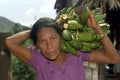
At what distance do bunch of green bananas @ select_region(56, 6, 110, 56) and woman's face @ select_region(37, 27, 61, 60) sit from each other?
0.25ft

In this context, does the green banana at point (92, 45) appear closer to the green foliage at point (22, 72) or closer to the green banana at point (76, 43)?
the green banana at point (76, 43)

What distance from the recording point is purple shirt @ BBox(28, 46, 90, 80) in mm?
2994

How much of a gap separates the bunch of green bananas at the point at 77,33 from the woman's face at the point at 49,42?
0.07 m

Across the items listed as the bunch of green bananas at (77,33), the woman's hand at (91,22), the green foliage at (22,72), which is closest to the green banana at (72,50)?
the bunch of green bananas at (77,33)

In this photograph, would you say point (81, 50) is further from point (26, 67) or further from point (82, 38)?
point (26, 67)

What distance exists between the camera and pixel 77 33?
3107 millimetres

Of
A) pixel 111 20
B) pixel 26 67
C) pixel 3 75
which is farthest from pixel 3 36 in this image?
pixel 111 20

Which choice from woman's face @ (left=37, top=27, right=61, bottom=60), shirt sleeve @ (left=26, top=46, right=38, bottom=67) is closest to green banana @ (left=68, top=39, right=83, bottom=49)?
woman's face @ (left=37, top=27, right=61, bottom=60)

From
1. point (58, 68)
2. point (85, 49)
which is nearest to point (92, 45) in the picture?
point (85, 49)

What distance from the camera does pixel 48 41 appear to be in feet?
9.65

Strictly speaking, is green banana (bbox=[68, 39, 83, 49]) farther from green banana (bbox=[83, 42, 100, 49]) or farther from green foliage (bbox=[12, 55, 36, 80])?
green foliage (bbox=[12, 55, 36, 80])

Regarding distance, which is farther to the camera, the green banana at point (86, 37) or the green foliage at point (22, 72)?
the green foliage at point (22, 72)

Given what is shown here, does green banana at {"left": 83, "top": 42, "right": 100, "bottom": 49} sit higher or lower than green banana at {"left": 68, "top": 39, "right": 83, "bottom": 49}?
lower

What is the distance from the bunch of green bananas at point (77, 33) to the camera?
3.04 m
